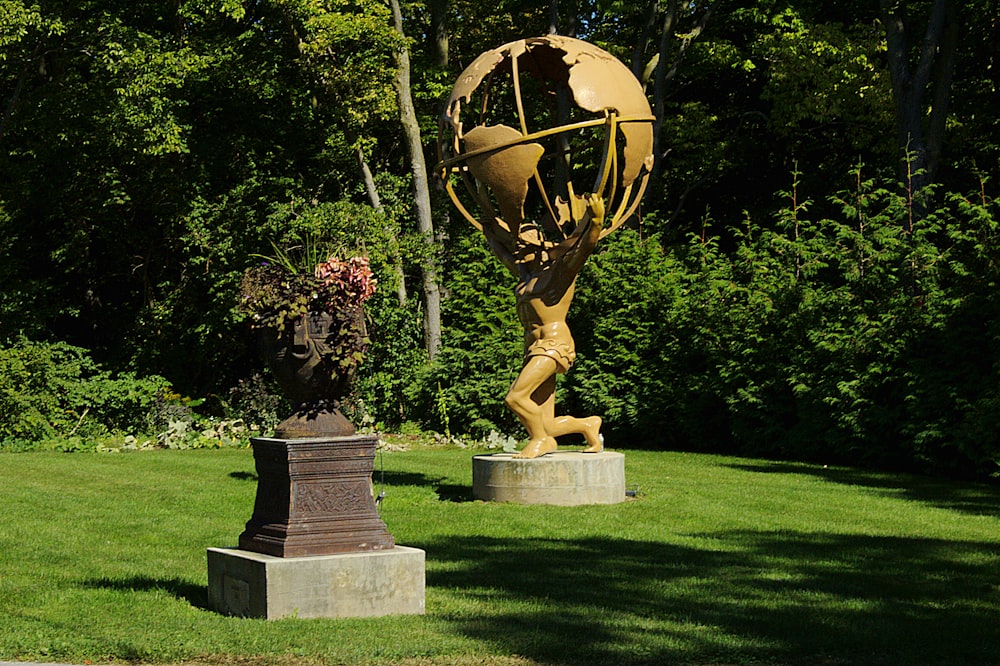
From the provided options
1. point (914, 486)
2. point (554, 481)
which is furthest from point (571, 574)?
point (914, 486)

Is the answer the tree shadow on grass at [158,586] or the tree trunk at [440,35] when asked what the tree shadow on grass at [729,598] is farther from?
the tree trunk at [440,35]

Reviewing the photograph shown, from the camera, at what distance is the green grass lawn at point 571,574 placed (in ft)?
23.5

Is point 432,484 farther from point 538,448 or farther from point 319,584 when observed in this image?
point 319,584

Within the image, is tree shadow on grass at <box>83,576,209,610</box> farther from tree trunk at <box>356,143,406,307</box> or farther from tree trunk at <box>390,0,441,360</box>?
tree trunk at <box>390,0,441,360</box>

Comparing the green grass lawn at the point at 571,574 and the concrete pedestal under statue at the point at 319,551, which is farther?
the concrete pedestal under statue at the point at 319,551

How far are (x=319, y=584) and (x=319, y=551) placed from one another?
0.22 metres

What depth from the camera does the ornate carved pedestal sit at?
25.9ft

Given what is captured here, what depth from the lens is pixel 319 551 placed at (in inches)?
312

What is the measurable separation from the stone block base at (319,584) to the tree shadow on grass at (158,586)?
47cm

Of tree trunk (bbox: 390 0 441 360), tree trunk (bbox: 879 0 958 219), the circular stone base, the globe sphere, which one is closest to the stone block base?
the circular stone base

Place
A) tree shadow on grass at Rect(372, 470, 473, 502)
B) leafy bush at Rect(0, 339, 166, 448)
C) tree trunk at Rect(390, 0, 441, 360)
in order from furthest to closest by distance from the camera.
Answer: tree trunk at Rect(390, 0, 441, 360)
leafy bush at Rect(0, 339, 166, 448)
tree shadow on grass at Rect(372, 470, 473, 502)

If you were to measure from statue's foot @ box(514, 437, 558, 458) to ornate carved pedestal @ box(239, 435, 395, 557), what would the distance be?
5.47m

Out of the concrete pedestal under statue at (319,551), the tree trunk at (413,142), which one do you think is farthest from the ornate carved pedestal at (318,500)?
the tree trunk at (413,142)

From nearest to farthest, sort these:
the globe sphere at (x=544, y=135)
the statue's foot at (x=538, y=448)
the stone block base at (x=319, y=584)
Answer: the stone block base at (x=319, y=584) < the globe sphere at (x=544, y=135) < the statue's foot at (x=538, y=448)
